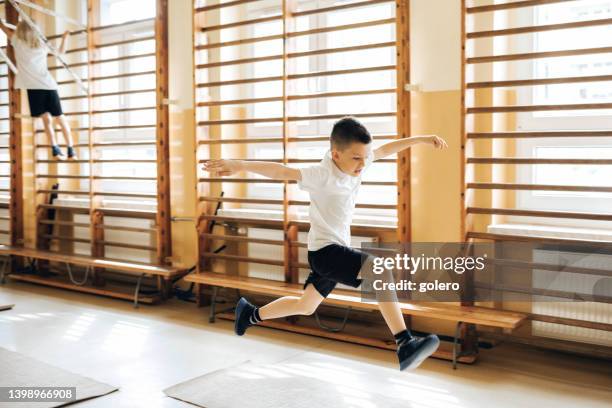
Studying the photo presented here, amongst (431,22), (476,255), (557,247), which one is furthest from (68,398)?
(431,22)

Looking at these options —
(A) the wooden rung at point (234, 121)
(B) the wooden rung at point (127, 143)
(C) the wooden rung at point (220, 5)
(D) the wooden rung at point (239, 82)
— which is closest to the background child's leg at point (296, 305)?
(A) the wooden rung at point (234, 121)

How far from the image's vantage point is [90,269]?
7.13 m

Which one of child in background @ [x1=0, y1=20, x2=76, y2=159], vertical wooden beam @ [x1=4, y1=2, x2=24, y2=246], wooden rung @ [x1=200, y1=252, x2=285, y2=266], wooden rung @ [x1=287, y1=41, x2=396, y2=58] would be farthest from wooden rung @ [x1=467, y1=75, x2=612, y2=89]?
vertical wooden beam @ [x1=4, y1=2, x2=24, y2=246]

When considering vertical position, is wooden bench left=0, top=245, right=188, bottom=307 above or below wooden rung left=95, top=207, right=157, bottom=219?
below

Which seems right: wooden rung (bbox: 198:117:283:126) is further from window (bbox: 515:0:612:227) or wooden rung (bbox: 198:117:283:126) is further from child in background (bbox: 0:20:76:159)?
window (bbox: 515:0:612:227)

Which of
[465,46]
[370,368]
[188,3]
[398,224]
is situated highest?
[188,3]

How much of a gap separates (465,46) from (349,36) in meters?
1.36

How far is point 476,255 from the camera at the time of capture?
452cm

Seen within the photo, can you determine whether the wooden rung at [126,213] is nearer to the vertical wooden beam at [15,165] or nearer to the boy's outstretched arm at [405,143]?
the vertical wooden beam at [15,165]

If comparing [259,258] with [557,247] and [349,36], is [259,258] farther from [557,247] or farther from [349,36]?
[557,247]

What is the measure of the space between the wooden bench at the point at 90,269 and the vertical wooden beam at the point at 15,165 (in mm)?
293

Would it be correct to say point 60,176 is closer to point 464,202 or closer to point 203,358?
point 203,358

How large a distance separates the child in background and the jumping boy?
3.66m

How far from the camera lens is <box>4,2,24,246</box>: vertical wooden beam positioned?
300 inches
